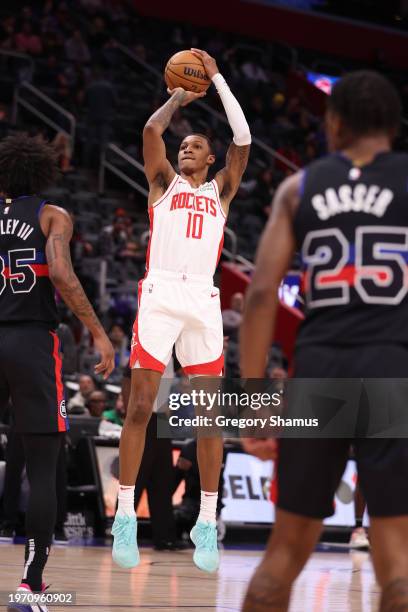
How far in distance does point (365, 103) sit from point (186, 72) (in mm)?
3592

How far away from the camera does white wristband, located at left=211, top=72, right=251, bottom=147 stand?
705 centimetres

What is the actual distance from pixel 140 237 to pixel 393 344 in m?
16.1

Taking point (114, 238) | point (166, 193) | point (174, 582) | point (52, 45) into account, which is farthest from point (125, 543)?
point (52, 45)

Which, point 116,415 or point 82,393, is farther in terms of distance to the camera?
point 82,393

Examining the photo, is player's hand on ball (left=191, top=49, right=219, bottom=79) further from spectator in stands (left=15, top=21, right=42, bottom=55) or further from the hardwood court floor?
spectator in stands (left=15, top=21, right=42, bottom=55)

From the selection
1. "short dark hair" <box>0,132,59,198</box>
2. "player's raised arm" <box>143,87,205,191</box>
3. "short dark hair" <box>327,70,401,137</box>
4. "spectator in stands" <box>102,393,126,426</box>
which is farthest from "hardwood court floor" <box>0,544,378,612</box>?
"short dark hair" <box>327,70,401,137</box>

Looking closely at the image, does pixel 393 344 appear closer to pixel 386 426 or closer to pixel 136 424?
pixel 386 426

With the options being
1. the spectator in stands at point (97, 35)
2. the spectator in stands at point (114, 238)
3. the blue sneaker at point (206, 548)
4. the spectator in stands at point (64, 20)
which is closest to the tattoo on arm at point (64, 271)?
the blue sneaker at point (206, 548)

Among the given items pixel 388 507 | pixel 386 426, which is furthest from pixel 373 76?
pixel 388 507

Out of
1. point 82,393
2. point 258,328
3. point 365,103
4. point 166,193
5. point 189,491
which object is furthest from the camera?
point 82,393

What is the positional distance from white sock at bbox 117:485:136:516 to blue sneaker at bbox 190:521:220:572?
0.45m

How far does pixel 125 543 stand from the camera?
648cm

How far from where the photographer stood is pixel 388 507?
341 cm

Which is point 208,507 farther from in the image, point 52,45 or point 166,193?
point 52,45
